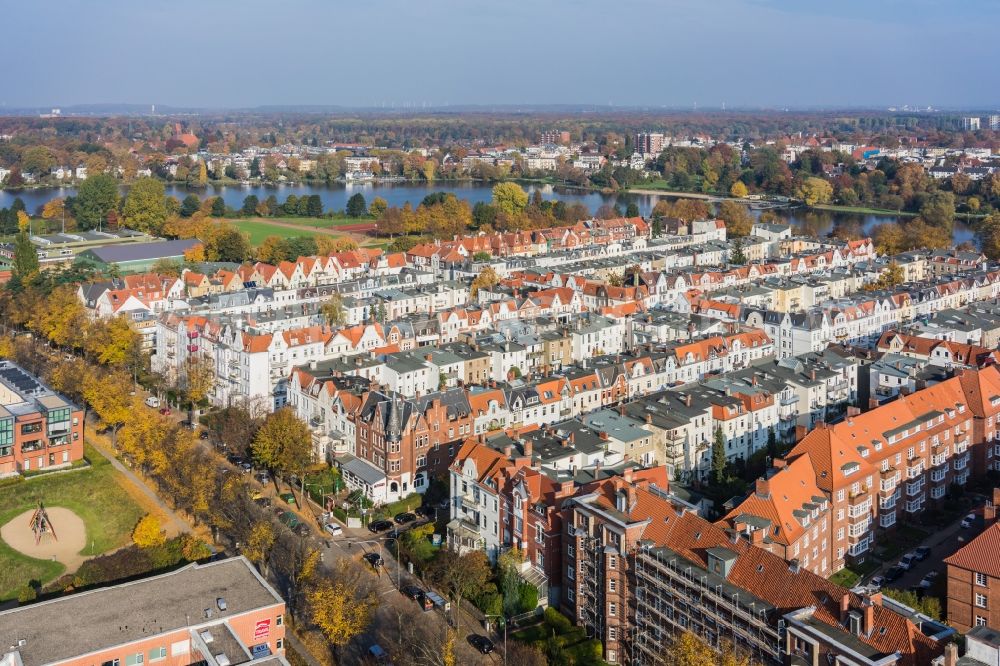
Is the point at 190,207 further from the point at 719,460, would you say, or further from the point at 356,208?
the point at 719,460

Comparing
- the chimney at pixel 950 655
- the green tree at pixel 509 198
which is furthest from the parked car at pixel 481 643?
the green tree at pixel 509 198

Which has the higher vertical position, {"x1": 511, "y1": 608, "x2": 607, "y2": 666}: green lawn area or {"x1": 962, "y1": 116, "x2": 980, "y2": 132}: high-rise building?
{"x1": 962, "y1": 116, "x2": 980, "y2": 132}: high-rise building

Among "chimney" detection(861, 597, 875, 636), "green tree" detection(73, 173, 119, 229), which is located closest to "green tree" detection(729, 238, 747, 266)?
"chimney" detection(861, 597, 875, 636)

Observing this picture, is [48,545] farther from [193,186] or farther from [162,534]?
[193,186]

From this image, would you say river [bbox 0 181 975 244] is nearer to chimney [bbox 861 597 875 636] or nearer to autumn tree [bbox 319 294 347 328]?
autumn tree [bbox 319 294 347 328]

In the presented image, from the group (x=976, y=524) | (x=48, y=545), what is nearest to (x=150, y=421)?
(x=48, y=545)

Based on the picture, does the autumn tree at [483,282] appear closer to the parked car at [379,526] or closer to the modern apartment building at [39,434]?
the modern apartment building at [39,434]
